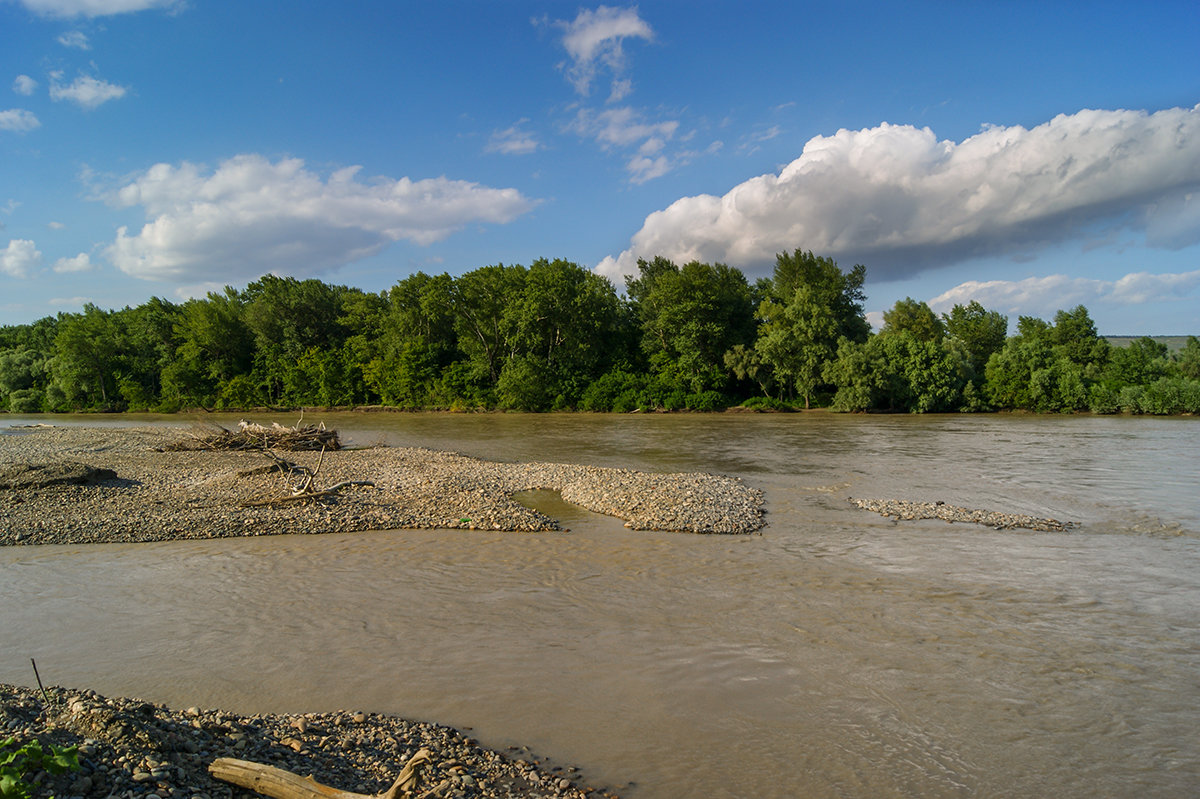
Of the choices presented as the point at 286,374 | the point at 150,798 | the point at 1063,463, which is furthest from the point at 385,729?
the point at 286,374

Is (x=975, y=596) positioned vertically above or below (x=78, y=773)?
below

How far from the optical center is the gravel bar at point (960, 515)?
45.2ft

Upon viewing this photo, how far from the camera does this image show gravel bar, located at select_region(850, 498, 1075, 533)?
13766 millimetres

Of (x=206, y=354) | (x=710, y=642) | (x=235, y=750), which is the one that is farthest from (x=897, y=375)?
(x=206, y=354)

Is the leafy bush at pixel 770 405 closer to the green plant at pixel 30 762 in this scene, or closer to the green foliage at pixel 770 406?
the green foliage at pixel 770 406

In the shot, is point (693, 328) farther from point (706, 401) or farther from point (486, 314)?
point (486, 314)

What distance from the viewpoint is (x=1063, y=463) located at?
2278 cm

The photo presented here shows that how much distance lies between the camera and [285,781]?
3.89 metres

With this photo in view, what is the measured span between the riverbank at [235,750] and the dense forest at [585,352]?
49.2 meters

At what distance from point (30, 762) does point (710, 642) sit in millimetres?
6387

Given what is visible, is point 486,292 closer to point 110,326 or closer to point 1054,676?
point 110,326

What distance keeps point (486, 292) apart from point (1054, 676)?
176 feet

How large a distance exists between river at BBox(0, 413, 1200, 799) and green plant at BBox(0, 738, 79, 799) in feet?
8.63

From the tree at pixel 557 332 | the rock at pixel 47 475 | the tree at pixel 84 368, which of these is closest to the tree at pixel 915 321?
the tree at pixel 557 332
